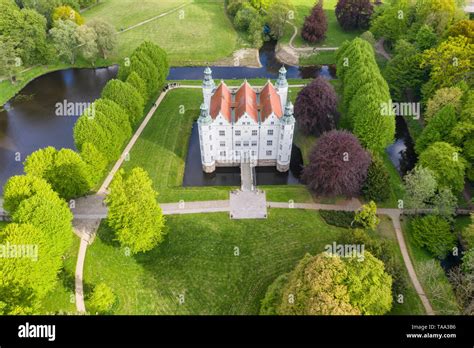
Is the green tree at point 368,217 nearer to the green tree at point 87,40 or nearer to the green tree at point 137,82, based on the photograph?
the green tree at point 137,82

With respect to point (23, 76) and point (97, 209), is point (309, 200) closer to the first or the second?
point (97, 209)

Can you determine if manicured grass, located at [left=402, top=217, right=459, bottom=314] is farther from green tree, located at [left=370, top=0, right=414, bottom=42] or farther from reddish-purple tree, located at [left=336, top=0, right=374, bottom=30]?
reddish-purple tree, located at [left=336, top=0, right=374, bottom=30]

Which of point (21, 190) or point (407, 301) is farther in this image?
point (21, 190)

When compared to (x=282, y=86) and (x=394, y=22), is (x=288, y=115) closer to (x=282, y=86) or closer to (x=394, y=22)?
(x=282, y=86)

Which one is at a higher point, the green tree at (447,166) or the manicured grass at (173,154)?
the green tree at (447,166)

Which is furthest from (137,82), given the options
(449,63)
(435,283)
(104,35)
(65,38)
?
(435,283)

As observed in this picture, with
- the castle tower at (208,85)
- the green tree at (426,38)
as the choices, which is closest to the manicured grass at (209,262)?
A: the castle tower at (208,85)
